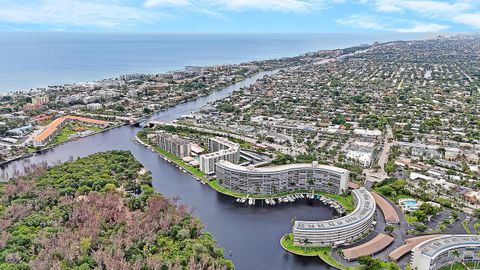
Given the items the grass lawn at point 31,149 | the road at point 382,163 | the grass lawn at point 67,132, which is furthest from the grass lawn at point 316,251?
the grass lawn at point 67,132

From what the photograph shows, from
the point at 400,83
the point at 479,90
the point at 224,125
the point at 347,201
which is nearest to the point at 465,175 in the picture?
the point at 347,201

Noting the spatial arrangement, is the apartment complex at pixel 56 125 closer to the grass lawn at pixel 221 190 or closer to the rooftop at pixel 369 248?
the grass lawn at pixel 221 190

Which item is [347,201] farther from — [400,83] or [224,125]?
[400,83]

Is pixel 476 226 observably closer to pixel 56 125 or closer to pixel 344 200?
pixel 344 200

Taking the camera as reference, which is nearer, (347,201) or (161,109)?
(347,201)

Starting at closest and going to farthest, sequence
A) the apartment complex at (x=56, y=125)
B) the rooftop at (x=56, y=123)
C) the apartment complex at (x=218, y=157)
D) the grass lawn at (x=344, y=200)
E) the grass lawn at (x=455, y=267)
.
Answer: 1. the grass lawn at (x=455, y=267)
2. the grass lawn at (x=344, y=200)
3. the apartment complex at (x=218, y=157)
4. the apartment complex at (x=56, y=125)
5. the rooftop at (x=56, y=123)

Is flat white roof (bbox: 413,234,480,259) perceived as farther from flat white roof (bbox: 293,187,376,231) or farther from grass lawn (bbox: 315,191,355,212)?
grass lawn (bbox: 315,191,355,212)
